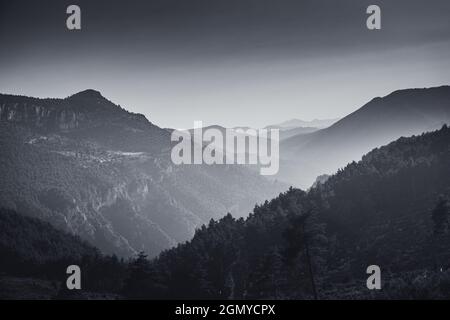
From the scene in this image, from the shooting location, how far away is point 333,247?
93250mm

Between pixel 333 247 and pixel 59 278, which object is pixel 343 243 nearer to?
pixel 333 247

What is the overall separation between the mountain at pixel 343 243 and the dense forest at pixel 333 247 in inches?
8.7

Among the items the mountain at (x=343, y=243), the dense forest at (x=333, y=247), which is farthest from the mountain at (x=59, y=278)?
the mountain at (x=343, y=243)

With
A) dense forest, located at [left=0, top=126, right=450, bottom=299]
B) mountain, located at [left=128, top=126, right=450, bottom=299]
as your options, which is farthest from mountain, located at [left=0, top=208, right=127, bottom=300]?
mountain, located at [left=128, top=126, right=450, bottom=299]

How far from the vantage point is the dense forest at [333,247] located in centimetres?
5550

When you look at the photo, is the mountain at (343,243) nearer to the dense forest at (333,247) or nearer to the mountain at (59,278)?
the dense forest at (333,247)

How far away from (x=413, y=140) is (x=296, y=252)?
12111 centimetres

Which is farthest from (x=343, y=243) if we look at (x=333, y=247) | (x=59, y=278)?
(x=59, y=278)

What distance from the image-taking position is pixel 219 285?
7794cm

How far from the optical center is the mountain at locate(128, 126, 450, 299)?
176ft

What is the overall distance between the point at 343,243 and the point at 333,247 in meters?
4.61

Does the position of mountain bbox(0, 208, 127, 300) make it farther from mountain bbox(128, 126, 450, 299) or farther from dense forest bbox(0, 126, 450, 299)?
mountain bbox(128, 126, 450, 299)
